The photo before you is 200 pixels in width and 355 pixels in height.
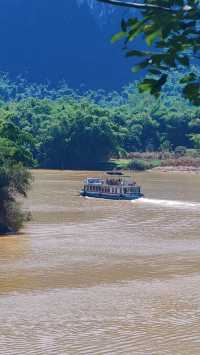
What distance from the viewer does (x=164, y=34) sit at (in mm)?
4398

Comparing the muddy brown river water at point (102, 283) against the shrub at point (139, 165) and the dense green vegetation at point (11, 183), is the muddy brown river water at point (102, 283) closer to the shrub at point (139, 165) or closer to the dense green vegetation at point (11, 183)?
the dense green vegetation at point (11, 183)

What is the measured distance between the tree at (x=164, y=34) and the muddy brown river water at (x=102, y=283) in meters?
14.9

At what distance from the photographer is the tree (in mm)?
4367

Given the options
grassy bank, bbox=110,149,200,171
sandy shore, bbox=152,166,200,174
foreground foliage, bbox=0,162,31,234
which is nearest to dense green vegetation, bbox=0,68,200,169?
grassy bank, bbox=110,149,200,171

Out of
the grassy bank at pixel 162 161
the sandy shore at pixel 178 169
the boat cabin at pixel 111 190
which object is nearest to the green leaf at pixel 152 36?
the boat cabin at pixel 111 190

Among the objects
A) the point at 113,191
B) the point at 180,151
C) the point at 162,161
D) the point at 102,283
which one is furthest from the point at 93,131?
the point at 102,283

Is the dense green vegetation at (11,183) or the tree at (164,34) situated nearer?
the tree at (164,34)

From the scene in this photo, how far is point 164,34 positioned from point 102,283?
80.8ft

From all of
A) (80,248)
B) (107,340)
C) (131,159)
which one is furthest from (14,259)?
(131,159)

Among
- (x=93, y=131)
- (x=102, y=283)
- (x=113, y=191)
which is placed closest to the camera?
(x=102, y=283)

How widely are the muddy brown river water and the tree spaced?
14866 millimetres

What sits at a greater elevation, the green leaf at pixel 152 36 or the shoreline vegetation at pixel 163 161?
the green leaf at pixel 152 36

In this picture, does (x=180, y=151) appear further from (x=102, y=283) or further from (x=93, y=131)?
(x=102, y=283)

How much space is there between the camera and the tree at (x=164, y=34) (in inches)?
172
